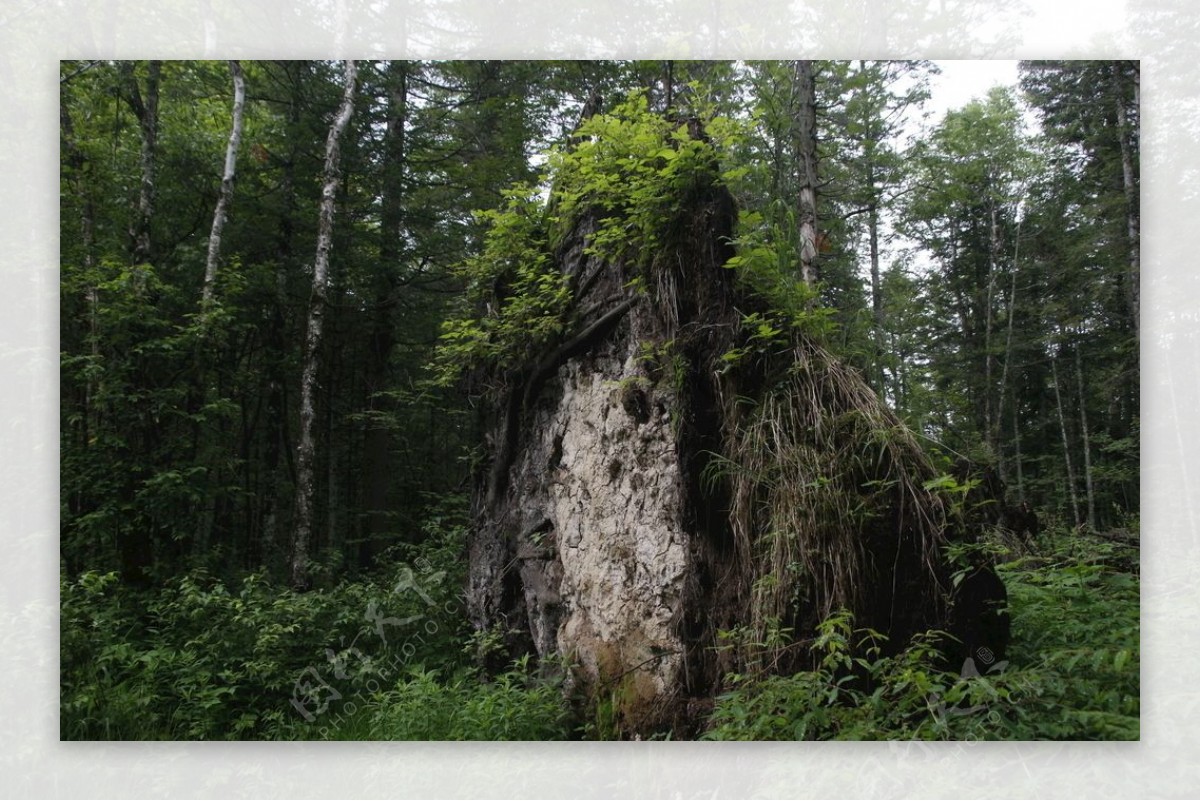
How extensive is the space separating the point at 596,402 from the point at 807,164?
259 centimetres

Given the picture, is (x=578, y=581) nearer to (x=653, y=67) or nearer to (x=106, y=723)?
(x=106, y=723)

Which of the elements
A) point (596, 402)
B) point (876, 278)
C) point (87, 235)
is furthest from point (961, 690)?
point (87, 235)

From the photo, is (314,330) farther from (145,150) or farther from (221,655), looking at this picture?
(221,655)

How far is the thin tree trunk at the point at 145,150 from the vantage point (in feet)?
13.7

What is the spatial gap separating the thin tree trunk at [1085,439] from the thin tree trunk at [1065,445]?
62mm

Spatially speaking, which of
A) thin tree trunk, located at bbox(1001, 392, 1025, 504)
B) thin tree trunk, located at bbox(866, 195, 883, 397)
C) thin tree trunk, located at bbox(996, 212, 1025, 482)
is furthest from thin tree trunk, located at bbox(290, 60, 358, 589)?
thin tree trunk, located at bbox(1001, 392, 1025, 504)

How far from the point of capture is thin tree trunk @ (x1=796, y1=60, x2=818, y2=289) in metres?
4.22

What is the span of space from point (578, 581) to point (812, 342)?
1.78 meters

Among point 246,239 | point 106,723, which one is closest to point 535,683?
point 106,723

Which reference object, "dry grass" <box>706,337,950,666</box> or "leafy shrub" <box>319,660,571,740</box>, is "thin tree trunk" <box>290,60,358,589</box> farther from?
"dry grass" <box>706,337,950,666</box>

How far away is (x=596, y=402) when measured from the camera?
3854mm

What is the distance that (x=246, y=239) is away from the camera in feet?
15.0

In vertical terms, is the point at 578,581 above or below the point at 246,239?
below

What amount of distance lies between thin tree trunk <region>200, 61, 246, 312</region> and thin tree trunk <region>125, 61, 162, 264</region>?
0.36 m
